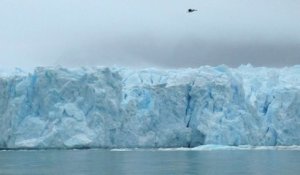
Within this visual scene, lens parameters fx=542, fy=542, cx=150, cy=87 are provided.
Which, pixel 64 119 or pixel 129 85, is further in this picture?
pixel 129 85

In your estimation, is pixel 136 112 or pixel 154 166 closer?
pixel 154 166

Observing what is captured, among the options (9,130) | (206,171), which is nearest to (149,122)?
(9,130)

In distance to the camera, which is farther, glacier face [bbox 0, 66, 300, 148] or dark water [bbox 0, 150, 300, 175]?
glacier face [bbox 0, 66, 300, 148]

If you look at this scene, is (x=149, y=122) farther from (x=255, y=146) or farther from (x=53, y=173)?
(x=53, y=173)

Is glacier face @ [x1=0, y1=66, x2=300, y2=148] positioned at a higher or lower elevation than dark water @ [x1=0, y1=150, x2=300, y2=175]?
higher

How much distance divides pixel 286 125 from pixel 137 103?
11561 millimetres

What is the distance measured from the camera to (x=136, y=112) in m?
41.3

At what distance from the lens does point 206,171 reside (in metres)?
20.4

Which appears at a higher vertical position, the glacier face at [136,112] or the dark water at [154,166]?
the glacier face at [136,112]

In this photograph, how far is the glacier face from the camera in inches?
1519

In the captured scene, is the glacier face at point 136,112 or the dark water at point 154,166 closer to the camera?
the dark water at point 154,166

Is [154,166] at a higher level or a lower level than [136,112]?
lower

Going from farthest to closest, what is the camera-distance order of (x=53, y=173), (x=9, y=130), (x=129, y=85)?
1. (x=129, y=85)
2. (x=9, y=130)
3. (x=53, y=173)

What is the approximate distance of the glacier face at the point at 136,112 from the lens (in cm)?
3859
